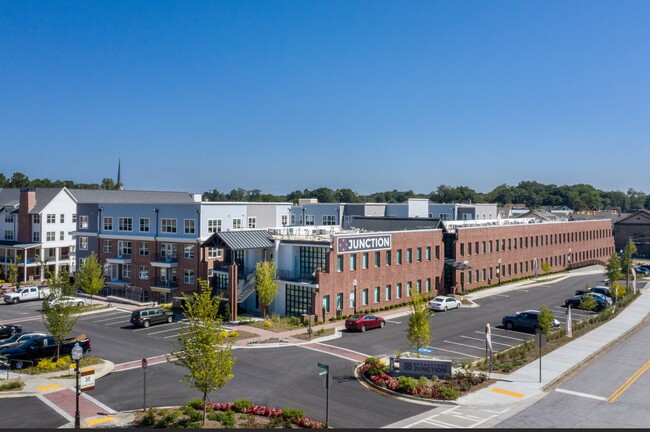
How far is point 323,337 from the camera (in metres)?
40.9

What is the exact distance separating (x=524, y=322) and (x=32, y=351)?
117 ft

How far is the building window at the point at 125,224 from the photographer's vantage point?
61.9 metres

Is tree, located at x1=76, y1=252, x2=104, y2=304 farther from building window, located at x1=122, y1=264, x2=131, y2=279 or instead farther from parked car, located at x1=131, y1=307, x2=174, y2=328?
parked car, located at x1=131, y1=307, x2=174, y2=328

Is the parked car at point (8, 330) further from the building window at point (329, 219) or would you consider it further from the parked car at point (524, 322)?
the building window at point (329, 219)

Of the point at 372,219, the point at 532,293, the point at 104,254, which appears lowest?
the point at 532,293

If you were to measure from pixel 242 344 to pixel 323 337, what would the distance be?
6308 mm

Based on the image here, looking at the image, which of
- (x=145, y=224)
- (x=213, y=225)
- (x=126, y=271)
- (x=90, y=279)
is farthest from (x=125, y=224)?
(x=213, y=225)

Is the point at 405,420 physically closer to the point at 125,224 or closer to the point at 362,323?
the point at 362,323

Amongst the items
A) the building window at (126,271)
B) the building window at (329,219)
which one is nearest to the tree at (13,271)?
the building window at (126,271)

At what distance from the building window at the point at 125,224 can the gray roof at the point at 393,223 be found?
26.5m

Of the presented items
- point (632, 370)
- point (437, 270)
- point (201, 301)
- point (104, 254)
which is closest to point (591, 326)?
point (632, 370)

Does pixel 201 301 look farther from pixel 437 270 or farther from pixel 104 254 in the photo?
pixel 104 254

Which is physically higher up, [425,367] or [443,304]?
[425,367]

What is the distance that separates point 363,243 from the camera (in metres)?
50.2
